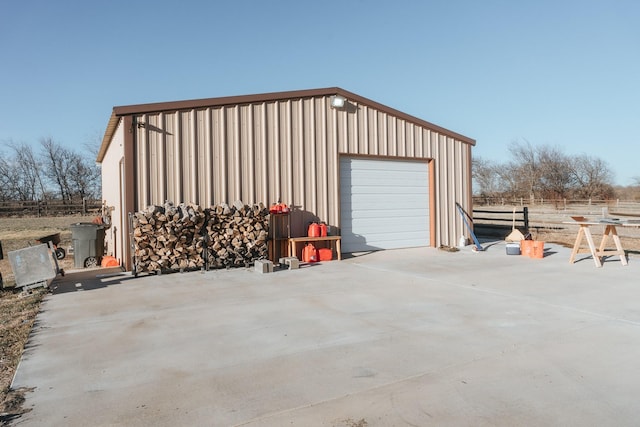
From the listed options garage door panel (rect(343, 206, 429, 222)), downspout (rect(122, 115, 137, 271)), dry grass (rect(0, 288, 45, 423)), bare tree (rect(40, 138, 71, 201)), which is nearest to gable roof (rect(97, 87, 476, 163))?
downspout (rect(122, 115, 137, 271))

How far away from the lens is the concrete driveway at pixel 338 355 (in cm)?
243

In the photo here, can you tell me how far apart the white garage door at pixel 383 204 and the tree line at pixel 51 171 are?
1272 inches

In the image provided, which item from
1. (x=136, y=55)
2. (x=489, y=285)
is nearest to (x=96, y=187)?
(x=136, y=55)

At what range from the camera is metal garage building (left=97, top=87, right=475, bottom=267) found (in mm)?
7953

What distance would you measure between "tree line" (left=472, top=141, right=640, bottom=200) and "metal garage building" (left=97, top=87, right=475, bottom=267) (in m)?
32.4

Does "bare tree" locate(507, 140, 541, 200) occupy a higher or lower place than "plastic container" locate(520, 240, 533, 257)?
higher

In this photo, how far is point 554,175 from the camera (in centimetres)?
4228

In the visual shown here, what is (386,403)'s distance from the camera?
2523 mm

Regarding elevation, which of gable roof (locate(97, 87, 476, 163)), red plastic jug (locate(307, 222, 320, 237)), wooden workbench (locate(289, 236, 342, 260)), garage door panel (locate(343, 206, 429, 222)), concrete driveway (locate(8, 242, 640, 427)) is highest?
gable roof (locate(97, 87, 476, 163))

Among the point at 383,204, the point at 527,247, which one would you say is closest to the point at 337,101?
the point at 383,204

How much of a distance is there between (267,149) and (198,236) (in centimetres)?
244

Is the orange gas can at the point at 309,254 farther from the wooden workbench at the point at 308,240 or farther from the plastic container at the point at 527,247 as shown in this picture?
the plastic container at the point at 527,247

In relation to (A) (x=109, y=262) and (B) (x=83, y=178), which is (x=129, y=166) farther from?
(B) (x=83, y=178)

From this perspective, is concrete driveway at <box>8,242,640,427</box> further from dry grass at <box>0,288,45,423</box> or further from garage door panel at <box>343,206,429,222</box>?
garage door panel at <box>343,206,429,222</box>
